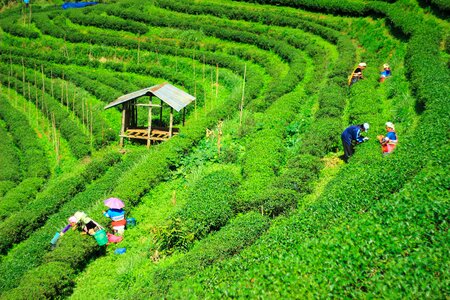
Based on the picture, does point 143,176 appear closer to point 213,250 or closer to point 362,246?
point 213,250

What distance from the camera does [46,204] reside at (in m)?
21.6

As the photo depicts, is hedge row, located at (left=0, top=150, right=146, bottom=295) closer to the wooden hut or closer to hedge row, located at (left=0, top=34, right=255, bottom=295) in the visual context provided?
hedge row, located at (left=0, top=34, right=255, bottom=295)

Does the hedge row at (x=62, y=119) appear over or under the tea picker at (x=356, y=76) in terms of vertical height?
under

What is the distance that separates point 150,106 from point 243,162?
8.38 metres

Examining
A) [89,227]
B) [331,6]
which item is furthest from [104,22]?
[89,227]

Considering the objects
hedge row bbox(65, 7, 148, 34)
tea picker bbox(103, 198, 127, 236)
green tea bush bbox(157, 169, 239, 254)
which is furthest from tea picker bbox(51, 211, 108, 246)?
hedge row bbox(65, 7, 148, 34)

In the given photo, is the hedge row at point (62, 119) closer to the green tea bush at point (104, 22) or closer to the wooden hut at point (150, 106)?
the wooden hut at point (150, 106)

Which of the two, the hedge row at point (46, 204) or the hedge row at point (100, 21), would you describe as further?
the hedge row at point (100, 21)

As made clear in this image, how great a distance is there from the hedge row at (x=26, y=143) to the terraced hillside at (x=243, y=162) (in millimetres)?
110

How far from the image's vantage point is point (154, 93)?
2591 centimetres

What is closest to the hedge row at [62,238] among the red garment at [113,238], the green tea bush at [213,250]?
the red garment at [113,238]

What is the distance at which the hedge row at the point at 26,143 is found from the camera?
87.6 ft

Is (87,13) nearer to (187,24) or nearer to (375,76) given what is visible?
(187,24)

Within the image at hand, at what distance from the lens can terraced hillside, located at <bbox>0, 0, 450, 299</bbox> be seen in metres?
11.6
